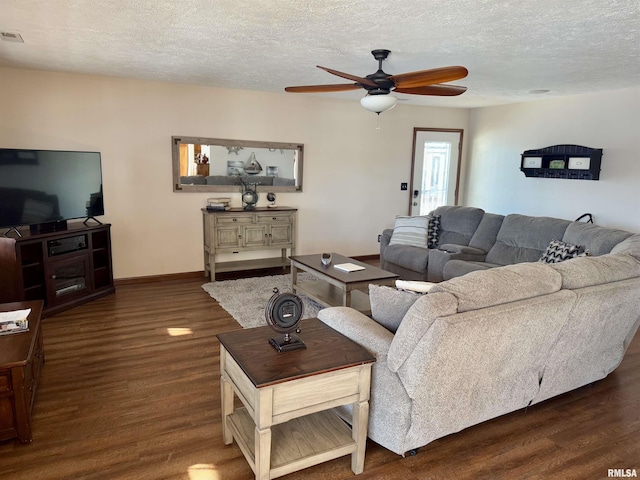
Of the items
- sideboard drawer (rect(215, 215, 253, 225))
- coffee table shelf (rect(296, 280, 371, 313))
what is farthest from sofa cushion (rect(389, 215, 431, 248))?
sideboard drawer (rect(215, 215, 253, 225))

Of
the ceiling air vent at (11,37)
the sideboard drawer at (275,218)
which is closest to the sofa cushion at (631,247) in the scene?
the sideboard drawer at (275,218)

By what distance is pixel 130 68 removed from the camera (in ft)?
14.4

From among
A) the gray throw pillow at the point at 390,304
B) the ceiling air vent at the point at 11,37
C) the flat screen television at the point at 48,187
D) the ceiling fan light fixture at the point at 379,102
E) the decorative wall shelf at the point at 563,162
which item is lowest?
the gray throw pillow at the point at 390,304

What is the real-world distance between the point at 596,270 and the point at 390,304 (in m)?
1.32

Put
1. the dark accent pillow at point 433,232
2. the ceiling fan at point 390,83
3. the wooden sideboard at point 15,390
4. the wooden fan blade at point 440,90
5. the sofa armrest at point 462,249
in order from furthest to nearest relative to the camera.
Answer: the dark accent pillow at point 433,232
the sofa armrest at point 462,249
the wooden fan blade at point 440,90
the ceiling fan at point 390,83
the wooden sideboard at point 15,390

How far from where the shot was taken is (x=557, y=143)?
19.3 feet

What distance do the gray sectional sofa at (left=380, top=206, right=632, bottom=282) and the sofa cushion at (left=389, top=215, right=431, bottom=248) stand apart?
10 cm

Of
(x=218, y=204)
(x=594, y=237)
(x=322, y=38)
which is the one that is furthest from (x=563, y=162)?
(x=218, y=204)

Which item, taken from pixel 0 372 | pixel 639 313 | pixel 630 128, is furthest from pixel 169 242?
pixel 630 128

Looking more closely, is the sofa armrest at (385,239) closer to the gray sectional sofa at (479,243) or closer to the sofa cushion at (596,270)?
the gray sectional sofa at (479,243)

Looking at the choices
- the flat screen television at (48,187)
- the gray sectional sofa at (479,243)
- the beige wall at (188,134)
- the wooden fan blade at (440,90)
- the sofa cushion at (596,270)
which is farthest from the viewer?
the beige wall at (188,134)

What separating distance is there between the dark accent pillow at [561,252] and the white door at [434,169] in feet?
10.0

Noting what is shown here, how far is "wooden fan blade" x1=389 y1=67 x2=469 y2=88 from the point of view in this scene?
2609mm

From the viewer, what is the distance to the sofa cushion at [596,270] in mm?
2518
